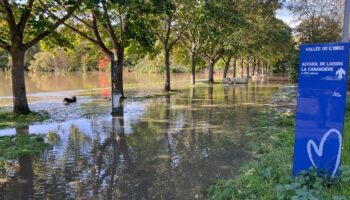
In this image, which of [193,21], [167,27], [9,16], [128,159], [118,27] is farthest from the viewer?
[167,27]

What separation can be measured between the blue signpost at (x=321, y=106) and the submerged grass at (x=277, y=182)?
21cm

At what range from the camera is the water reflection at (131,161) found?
562 centimetres

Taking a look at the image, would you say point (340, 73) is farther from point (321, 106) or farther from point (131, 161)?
point (131, 161)

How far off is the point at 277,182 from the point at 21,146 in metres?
6.08

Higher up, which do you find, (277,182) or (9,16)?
(9,16)

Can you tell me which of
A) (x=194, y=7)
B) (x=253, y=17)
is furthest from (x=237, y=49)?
(x=194, y=7)

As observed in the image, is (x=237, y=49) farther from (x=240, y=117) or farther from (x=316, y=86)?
(x=316, y=86)

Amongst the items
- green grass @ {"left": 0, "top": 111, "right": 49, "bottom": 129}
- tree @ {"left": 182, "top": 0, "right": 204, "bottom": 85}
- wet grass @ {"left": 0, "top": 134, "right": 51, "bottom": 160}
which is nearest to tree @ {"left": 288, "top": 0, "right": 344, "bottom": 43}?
tree @ {"left": 182, "top": 0, "right": 204, "bottom": 85}

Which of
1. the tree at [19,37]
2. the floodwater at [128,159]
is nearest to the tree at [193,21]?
the tree at [19,37]

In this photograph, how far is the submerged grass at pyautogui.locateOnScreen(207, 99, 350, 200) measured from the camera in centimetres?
437

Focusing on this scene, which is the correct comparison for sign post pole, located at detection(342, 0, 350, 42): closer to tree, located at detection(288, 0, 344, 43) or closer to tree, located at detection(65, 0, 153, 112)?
tree, located at detection(65, 0, 153, 112)

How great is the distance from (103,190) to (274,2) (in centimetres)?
2425

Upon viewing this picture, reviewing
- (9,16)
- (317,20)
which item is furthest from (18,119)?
(317,20)

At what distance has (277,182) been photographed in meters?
5.19
